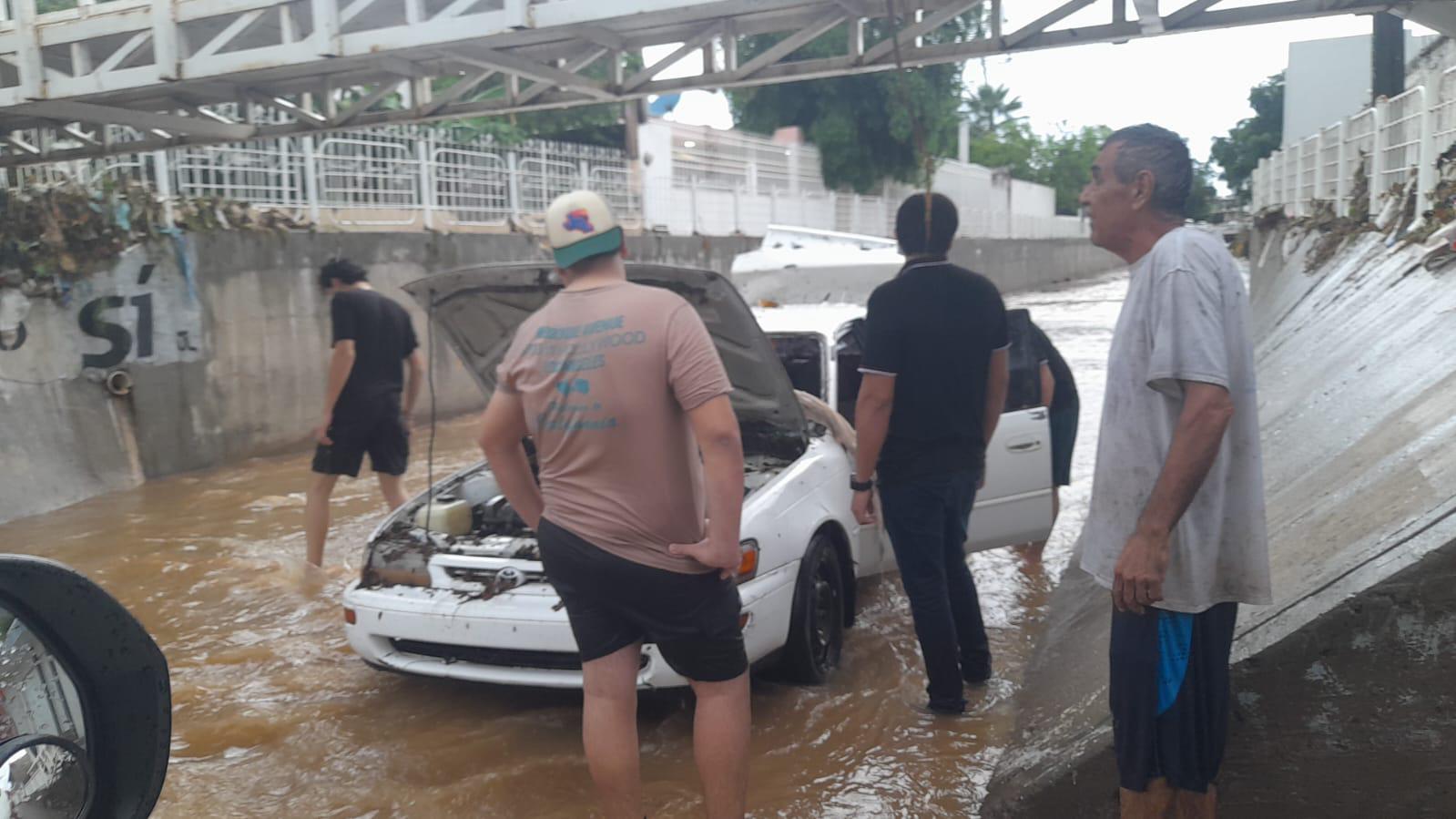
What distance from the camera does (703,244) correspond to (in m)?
17.5

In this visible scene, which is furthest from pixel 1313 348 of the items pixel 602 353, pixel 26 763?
pixel 26 763

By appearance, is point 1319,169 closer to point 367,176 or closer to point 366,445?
point 367,176

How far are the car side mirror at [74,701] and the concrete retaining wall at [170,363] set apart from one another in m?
6.94

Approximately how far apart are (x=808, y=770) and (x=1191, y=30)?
170 inches

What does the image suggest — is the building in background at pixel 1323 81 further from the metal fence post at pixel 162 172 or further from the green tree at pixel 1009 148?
the green tree at pixel 1009 148

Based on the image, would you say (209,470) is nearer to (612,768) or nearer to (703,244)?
(612,768)

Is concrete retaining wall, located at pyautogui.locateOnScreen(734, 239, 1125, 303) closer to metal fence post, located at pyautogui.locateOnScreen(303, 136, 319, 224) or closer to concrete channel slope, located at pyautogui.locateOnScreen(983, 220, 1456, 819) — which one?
concrete channel slope, located at pyautogui.locateOnScreen(983, 220, 1456, 819)

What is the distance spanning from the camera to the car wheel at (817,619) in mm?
4105

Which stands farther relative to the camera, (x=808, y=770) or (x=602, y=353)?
(x=808, y=770)

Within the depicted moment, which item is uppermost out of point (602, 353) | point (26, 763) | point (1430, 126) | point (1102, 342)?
point (1430, 126)

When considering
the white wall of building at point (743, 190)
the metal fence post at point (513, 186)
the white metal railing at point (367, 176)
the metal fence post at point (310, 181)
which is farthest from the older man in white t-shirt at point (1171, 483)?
the white wall of building at point (743, 190)

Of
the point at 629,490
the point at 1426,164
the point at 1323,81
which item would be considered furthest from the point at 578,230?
the point at 1323,81

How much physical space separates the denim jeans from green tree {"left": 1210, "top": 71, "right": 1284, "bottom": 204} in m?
28.3

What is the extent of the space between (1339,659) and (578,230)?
7.09 feet
